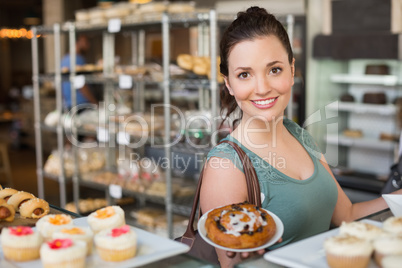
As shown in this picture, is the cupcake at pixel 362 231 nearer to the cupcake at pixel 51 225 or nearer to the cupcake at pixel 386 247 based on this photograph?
the cupcake at pixel 386 247

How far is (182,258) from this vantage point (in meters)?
1.04

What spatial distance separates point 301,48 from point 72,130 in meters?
2.69

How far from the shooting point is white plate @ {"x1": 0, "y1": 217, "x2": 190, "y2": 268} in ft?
3.21

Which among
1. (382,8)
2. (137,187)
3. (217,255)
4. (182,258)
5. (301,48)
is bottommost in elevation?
(137,187)

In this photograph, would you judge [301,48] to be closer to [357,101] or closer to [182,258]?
[357,101]

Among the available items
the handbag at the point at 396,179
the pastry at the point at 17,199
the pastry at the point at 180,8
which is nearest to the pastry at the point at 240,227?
the pastry at the point at 17,199

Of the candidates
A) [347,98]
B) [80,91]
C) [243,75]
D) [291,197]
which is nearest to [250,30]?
[243,75]

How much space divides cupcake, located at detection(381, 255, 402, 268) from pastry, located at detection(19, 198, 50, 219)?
0.86 metres

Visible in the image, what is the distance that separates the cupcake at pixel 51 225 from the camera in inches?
42.7

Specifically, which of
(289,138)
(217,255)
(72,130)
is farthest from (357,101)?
(217,255)

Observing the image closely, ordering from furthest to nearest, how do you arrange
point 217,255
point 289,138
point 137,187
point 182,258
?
point 137,187, point 289,138, point 217,255, point 182,258

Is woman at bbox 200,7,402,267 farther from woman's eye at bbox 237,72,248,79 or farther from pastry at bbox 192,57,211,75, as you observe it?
pastry at bbox 192,57,211,75

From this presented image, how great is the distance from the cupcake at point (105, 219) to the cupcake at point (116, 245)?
0.30 ft

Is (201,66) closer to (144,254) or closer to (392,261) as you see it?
(144,254)
